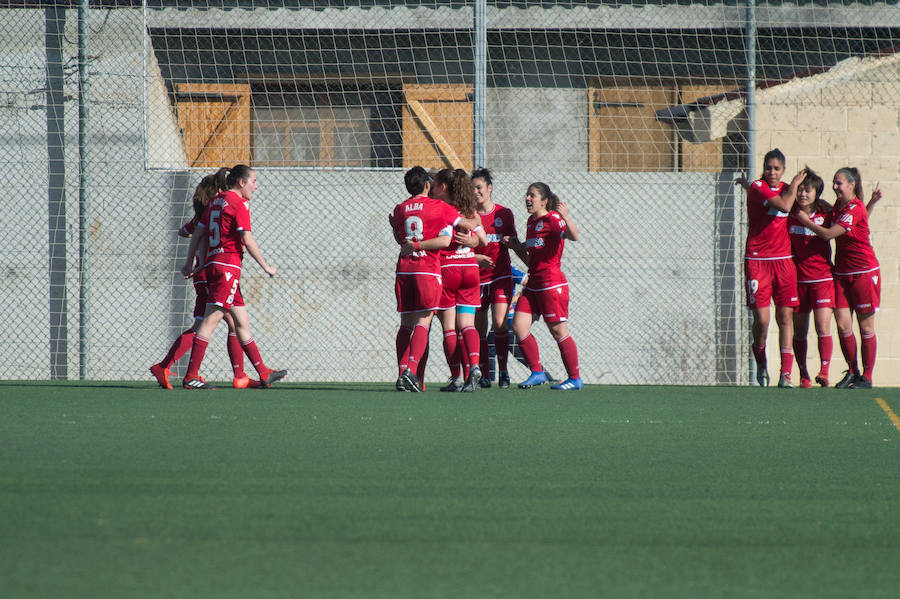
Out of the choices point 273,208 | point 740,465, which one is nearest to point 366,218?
point 273,208

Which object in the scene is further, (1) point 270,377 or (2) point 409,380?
(1) point 270,377

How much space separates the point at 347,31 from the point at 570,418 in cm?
736

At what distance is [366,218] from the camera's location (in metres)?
11.3

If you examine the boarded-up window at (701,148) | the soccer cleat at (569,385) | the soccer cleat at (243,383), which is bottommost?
the soccer cleat at (569,385)

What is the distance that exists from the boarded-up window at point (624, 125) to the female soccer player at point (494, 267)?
348cm

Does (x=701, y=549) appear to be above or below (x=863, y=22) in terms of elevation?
below

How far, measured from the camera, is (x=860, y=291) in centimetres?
955

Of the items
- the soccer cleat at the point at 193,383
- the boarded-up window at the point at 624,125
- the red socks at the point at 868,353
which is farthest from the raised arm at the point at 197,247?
the red socks at the point at 868,353

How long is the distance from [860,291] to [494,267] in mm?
3199

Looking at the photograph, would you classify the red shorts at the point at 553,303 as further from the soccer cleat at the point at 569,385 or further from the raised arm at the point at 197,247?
the raised arm at the point at 197,247

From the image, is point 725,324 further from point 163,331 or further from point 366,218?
point 163,331

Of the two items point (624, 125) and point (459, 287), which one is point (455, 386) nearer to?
point (459, 287)

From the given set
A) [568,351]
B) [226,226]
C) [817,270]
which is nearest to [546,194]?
[568,351]

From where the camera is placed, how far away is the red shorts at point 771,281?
9.48m
